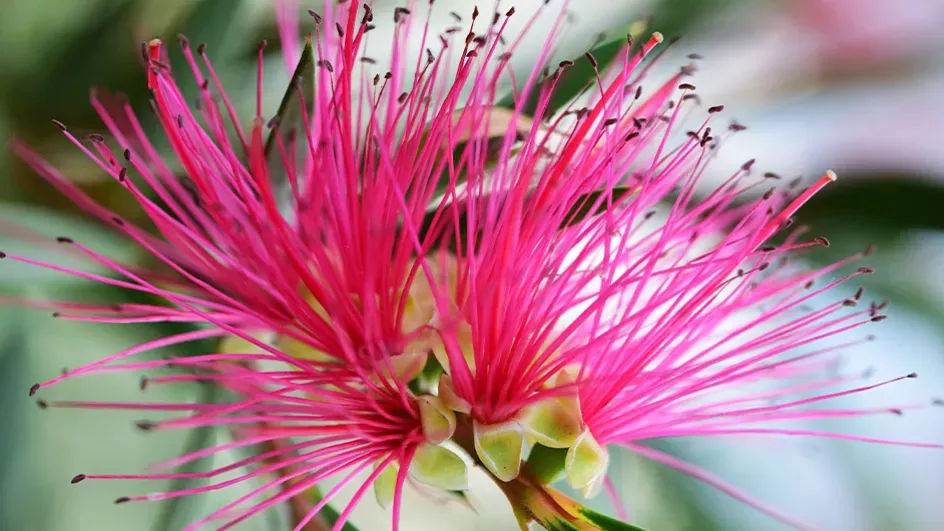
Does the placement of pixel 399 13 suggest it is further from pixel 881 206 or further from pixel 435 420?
pixel 881 206

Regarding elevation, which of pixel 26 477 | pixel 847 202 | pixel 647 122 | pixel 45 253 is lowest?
pixel 26 477

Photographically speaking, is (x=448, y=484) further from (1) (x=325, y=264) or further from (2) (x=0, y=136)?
(2) (x=0, y=136)

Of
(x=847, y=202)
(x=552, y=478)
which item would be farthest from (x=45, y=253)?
(x=847, y=202)

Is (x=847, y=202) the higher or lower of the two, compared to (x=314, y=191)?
higher

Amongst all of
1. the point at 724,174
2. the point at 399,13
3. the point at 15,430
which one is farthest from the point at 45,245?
the point at 724,174

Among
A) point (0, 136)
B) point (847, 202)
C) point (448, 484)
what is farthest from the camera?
point (847, 202)

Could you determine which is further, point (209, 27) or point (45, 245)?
point (209, 27)

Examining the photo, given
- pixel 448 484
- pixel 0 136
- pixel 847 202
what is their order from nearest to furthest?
pixel 448 484
pixel 0 136
pixel 847 202
